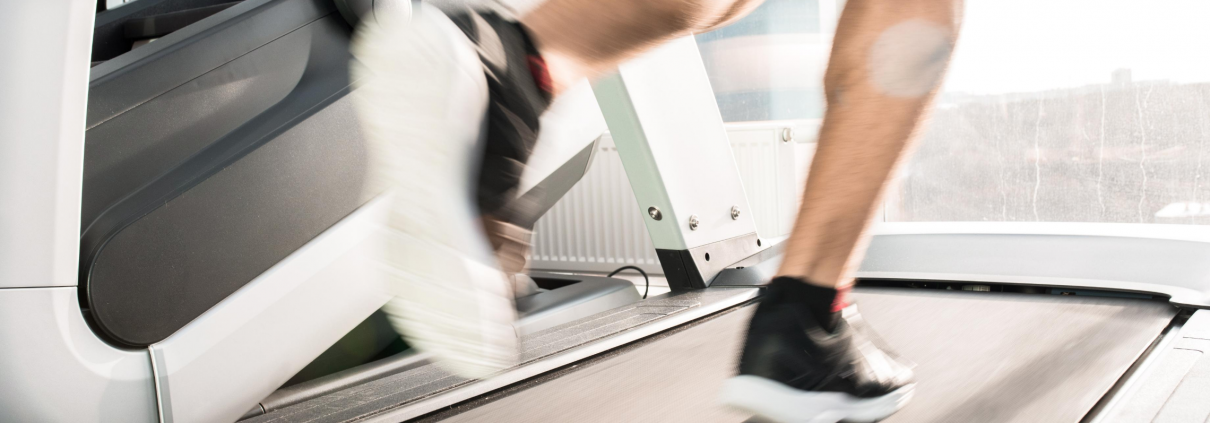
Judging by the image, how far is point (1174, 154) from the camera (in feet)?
7.40

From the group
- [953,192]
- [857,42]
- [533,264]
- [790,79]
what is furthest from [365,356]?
[953,192]

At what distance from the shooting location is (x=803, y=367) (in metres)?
0.72

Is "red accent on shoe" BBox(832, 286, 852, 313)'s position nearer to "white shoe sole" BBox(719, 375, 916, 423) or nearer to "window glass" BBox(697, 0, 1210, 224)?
"white shoe sole" BBox(719, 375, 916, 423)

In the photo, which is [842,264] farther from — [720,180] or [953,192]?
[953,192]

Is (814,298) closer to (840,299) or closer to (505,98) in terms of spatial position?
(840,299)

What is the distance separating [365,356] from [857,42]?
105 cm

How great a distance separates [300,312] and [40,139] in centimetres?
36

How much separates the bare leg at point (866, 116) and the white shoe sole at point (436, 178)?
30 cm

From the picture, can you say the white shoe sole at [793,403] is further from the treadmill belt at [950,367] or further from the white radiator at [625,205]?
the white radiator at [625,205]

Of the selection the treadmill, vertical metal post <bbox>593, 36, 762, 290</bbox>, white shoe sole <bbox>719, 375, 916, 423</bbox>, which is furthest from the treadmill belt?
vertical metal post <bbox>593, 36, 762, 290</bbox>

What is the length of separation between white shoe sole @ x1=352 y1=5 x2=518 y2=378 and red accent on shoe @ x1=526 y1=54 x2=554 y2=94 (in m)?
0.05

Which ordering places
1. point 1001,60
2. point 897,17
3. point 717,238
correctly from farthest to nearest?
point 1001,60, point 717,238, point 897,17

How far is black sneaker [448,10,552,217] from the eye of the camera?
78cm

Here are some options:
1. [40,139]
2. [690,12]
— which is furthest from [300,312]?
[690,12]
